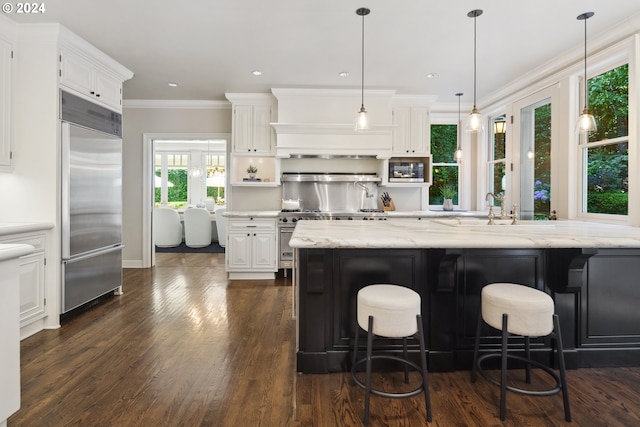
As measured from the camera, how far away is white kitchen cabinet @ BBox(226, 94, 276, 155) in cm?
500

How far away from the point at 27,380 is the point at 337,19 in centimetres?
345

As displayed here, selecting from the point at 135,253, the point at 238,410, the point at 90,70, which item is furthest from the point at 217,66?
the point at 238,410

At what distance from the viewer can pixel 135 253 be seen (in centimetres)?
538

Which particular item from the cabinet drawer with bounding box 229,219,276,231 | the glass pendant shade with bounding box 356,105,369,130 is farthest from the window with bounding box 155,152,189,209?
the glass pendant shade with bounding box 356,105,369,130

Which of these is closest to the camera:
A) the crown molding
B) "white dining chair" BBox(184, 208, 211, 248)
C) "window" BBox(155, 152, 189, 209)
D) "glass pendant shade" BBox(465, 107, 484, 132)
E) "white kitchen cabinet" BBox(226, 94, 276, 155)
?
"glass pendant shade" BBox(465, 107, 484, 132)

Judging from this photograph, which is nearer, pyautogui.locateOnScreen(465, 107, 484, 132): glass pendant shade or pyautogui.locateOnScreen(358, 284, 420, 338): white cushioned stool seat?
pyautogui.locateOnScreen(358, 284, 420, 338): white cushioned stool seat

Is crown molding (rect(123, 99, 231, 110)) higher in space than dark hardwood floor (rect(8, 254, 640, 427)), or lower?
higher

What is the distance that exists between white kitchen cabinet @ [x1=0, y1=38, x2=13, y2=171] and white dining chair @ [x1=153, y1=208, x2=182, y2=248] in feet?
15.1

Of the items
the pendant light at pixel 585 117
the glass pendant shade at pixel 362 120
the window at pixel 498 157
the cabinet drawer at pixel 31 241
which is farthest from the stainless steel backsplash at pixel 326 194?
the cabinet drawer at pixel 31 241

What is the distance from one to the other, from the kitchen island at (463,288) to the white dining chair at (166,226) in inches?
239

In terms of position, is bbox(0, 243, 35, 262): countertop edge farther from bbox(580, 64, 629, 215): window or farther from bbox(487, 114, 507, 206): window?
bbox(487, 114, 507, 206): window

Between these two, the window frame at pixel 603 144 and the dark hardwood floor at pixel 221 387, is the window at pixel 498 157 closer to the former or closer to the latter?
the window frame at pixel 603 144

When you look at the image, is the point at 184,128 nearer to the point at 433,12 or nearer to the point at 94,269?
the point at 94,269

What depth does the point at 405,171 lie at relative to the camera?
5211 mm
